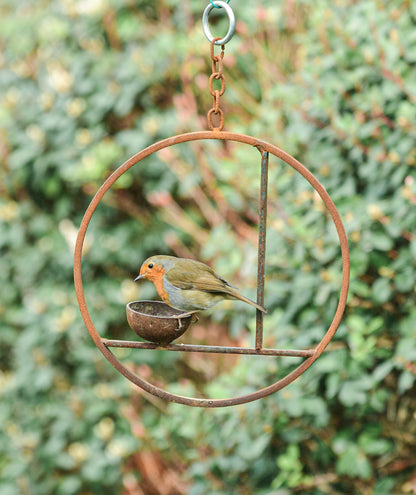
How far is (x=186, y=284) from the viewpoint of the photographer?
51.5 inches

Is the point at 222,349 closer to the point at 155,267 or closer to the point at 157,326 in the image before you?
the point at 157,326

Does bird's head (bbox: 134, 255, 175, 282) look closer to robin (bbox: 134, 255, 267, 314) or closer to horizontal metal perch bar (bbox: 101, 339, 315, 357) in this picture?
robin (bbox: 134, 255, 267, 314)

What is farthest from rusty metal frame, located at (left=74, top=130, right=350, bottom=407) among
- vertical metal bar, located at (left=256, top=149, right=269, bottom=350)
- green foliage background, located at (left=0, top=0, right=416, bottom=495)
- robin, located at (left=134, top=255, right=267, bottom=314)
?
green foliage background, located at (left=0, top=0, right=416, bottom=495)

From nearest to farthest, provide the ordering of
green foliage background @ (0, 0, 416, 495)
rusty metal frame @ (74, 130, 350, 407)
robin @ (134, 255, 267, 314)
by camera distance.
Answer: rusty metal frame @ (74, 130, 350, 407) < robin @ (134, 255, 267, 314) < green foliage background @ (0, 0, 416, 495)

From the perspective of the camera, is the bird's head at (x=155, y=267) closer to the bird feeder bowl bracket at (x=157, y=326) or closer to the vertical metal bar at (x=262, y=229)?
the bird feeder bowl bracket at (x=157, y=326)

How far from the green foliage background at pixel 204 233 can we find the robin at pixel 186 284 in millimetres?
621

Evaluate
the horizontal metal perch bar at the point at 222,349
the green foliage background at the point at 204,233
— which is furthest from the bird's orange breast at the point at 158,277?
the green foliage background at the point at 204,233

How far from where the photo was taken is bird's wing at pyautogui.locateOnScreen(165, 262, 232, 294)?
1310 mm

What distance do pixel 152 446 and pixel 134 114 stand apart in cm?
159

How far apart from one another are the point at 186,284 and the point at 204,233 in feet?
4.80

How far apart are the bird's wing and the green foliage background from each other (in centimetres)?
62

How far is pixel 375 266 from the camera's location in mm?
1859

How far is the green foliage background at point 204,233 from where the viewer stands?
185cm

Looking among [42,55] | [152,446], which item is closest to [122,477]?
[152,446]
